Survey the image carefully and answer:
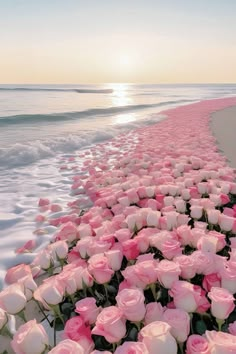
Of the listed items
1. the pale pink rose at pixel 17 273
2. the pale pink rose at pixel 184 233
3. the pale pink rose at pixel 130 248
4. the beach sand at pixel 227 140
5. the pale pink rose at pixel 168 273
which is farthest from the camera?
the beach sand at pixel 227 140

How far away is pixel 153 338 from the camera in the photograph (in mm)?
1568

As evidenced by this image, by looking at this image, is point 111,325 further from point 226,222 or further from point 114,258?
point 226,222

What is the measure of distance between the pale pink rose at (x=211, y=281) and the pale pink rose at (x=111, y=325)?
2.58 feet

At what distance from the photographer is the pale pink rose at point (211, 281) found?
7.70 feet

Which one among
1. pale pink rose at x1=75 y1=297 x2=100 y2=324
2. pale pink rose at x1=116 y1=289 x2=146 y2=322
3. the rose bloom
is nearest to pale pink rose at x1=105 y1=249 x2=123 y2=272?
pale pink rose at x1=75 y1=297 x2=100 y2=324

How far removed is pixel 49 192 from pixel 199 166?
293 centimetres

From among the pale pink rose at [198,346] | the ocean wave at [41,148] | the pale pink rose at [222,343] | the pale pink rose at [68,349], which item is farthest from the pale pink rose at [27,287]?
the ocean wave at [41,148]

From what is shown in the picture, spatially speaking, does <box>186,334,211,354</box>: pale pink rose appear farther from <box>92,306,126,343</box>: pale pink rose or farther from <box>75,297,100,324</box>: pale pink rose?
<box>75,297,100,324</box>: pale pink rose

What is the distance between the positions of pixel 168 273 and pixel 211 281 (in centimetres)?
43

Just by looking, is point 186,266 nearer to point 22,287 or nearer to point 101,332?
point 101,332

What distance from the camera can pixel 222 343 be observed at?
5.14 feet

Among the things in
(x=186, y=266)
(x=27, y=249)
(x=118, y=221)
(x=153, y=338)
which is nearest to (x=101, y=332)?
(x=153, y=338)

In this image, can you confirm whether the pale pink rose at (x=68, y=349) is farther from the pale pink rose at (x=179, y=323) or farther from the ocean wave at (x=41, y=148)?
the ocean wave at (x=41, y=148)

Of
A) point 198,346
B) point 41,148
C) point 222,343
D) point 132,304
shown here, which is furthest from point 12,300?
point 41,148
